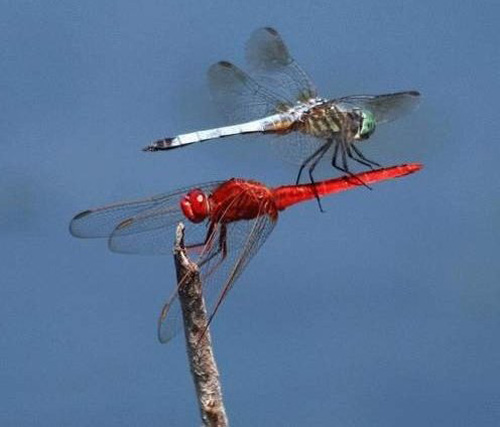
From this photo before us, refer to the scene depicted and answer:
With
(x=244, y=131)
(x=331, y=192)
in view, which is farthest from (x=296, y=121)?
(x=331, y=192)

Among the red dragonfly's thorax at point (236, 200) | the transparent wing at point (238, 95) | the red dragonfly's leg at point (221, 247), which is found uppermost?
the transparent wing at point (238, 95)

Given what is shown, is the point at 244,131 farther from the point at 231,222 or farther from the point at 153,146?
the point at 231,222

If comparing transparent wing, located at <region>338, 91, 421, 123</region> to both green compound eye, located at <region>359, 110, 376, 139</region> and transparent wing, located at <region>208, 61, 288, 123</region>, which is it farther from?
transparent wing, located at <region>208, 61, 288, 123</region>

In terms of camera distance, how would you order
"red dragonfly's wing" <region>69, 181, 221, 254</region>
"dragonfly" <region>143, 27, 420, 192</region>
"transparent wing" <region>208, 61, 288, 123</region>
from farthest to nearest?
"transparent wing" <region>208, 61, 288, 123</region> < "dragonfly" <region>143, 27, 420, 192</region> < "red dragonfly's wing" <region>69, 181, 221, 254</region>

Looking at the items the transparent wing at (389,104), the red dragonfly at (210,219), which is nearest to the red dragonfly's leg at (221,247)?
the red dragonfly at (210,219)

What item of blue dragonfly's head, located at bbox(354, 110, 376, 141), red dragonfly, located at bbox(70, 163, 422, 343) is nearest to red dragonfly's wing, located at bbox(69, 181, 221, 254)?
red dragonfly, located at bbox(70, 163, 422, 343)

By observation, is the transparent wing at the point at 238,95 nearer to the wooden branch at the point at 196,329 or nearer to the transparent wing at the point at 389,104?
the transparent wing at the point at 389,104

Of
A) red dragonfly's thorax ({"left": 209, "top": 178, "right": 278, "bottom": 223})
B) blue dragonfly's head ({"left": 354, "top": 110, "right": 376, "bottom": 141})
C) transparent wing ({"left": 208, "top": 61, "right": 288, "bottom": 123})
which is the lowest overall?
red dragonfly's thorax ({"left": 209, "top": 178, "right": 278, "bottom": 223})

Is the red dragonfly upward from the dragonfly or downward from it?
downward
